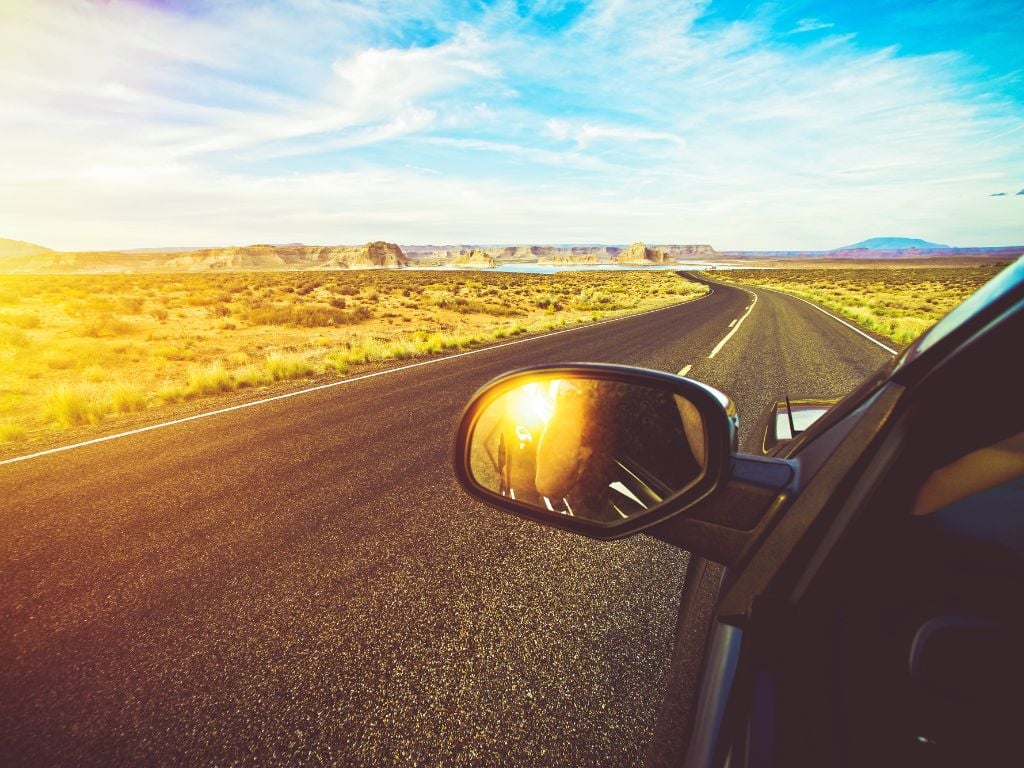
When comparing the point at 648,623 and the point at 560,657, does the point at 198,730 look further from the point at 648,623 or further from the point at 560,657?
the point at 648,623

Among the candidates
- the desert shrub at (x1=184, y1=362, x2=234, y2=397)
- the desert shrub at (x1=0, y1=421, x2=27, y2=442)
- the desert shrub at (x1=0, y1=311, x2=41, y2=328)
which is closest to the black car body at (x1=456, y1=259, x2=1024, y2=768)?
the desert shrub at (x1=0, y1=421, x2=27, y2=442)

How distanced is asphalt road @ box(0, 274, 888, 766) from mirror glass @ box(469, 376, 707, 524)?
1149 millimetres

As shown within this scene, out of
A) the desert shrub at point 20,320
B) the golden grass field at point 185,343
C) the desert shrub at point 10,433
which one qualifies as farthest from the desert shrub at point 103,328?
the desert shrub at point 10,433

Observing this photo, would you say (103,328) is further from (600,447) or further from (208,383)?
(600,447)

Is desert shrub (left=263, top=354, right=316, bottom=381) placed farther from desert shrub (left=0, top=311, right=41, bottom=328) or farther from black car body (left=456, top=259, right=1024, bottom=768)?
desert shrub (left=0, top=311, right=41, bottom=328)

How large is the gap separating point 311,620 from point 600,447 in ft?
7.09

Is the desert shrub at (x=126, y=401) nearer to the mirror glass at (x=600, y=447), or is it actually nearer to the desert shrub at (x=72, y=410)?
the desert shrub at (x=72, y=410)

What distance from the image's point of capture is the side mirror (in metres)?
1.12

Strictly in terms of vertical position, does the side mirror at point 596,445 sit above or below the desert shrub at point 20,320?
above

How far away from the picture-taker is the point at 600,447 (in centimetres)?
136

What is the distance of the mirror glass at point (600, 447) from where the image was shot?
4.09 feet

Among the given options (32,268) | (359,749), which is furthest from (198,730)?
(32,268)

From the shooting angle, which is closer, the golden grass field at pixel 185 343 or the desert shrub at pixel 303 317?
the golden grass field at pixel 185 343

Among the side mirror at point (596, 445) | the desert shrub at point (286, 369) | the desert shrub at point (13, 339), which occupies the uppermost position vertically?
the side mirror at point (596, 445)
